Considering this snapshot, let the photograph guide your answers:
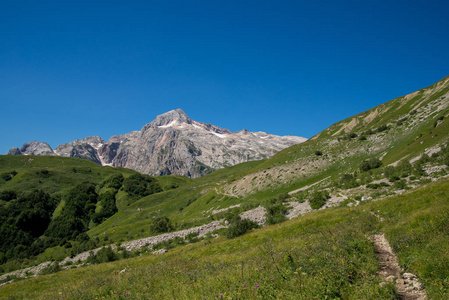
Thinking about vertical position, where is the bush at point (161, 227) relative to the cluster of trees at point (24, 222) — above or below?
below

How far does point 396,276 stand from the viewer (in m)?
8.96

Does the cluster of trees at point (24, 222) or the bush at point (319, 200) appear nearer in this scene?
the bush at point (319, 200)

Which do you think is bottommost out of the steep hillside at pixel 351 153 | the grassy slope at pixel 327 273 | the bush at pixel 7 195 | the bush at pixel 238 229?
the bush at pixel 238 229

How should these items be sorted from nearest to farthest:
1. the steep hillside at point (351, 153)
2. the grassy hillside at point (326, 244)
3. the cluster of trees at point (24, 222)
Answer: the grassy hillside at point (326, 244) → the steep hillside at point (351, 153) → the cluster of trees at point (24, 222)

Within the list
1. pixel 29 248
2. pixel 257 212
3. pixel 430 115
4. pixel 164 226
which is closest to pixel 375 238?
pixel 257 212

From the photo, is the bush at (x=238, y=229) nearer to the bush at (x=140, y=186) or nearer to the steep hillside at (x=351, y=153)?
the steep hillside at (x=351, y=153)

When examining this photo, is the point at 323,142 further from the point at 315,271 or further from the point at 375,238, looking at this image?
the point at 315,271

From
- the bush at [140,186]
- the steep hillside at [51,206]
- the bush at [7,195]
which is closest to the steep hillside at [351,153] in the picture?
the steep hillside at [51,206]

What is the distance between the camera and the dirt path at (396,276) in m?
7.71

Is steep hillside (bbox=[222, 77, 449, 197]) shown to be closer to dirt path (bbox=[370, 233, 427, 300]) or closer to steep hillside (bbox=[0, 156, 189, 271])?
dirt path (bbox=[370, 233, 427, 300])

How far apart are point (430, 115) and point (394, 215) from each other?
56.2 meters

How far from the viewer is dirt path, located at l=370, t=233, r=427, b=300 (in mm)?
7708

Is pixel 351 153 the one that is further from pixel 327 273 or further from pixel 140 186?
pixel 140 186

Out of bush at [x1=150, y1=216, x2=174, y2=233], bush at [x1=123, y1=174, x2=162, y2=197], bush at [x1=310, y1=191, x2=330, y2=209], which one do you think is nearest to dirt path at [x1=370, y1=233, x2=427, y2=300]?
bush at [x1=310, y1=191, x2=330, y2=209]
